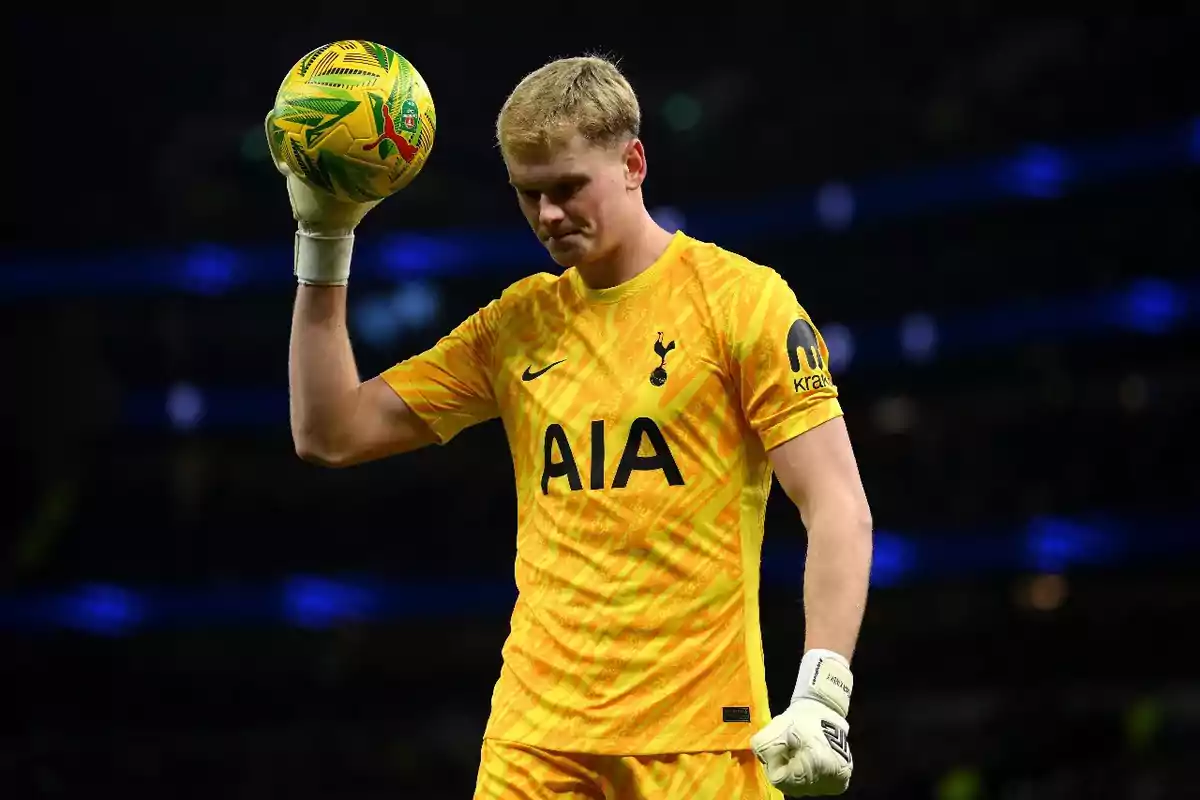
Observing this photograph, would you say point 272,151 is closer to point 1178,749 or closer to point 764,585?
point 1178,749

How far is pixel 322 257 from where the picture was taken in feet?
9.24

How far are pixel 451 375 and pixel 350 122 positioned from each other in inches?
19.3

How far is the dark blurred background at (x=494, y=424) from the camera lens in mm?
11570

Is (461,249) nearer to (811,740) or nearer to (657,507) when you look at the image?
(657,507)

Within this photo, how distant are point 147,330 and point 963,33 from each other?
7145 millimetres

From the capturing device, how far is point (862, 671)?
11.8 metres

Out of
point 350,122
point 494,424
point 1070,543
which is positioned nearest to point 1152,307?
point 1070,543

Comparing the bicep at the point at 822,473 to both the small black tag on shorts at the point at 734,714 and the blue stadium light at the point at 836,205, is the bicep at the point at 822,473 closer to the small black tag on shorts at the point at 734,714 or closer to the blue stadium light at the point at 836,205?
the small black tag on shorts at the point at 734,714

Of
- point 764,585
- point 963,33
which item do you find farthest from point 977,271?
point 764,585

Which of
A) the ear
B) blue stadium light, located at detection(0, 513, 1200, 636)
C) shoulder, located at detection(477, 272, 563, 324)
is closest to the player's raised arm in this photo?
shoulder, located at detection(477, 272, 563, 324)

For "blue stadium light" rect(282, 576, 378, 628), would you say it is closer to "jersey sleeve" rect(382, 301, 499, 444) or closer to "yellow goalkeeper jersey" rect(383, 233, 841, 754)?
"jersey sleeve" rect(382, 301, 499, 444)

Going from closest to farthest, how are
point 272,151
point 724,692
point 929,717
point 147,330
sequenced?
point 724,692 → point 272,151 → point 929,717 → point 147,330

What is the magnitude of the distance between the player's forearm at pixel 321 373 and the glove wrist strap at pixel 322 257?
0.05ft

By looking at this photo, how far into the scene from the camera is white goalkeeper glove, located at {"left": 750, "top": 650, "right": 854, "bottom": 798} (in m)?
2.27
